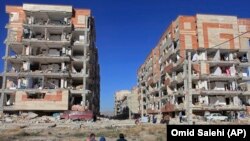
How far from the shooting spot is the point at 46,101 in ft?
209

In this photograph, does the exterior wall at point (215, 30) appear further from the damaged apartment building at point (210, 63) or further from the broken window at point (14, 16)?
the broken window at point (14, 16)

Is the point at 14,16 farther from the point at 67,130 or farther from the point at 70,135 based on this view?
the point at 70,135

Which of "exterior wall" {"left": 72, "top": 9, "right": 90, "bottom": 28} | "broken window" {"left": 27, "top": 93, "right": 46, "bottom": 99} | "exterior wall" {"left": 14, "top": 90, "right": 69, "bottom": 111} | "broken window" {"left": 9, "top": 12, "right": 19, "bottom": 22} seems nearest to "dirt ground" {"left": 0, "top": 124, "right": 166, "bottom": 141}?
"exterior wall" {"left": 14, "top": 90, "right": 69, "bottom": 111}

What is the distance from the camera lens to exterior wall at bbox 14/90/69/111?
207ft

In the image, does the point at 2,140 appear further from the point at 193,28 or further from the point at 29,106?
the point at 193,28

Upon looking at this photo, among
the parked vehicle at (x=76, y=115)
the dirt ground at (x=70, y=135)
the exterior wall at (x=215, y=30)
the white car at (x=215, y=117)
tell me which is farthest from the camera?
the exterior wall at (x=215, y=30)

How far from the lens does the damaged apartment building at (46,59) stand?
6412cm

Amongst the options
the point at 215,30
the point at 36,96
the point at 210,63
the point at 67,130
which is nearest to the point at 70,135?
the point at 67,130

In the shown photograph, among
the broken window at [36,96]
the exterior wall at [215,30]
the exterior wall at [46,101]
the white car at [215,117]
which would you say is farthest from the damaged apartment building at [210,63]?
the broken window at [36,96]

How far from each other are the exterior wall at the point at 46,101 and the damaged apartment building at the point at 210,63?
80.6 ft

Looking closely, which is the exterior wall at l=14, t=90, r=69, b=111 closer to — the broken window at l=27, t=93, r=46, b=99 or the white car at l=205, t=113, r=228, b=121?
the broken window at l=27, t=93, r=46, b=99

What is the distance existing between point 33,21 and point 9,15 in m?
6.20

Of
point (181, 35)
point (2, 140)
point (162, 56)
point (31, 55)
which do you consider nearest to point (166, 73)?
point (162, 56)

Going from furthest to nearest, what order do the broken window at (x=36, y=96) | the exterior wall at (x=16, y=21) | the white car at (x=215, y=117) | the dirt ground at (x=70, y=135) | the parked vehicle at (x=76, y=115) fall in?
the exterior wall at (x=16, y=21) → the broken window at (x=36, y=96) → the white car at (x=215, y=117) → the parked vehicle at (x=76, y=115) → the dirt ground at (x=70, y=135)
